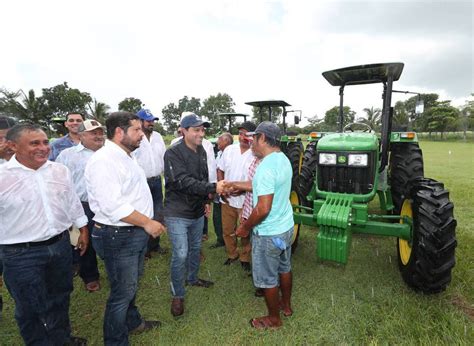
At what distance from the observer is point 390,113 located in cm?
357

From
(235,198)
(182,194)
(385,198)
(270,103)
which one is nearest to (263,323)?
(182,194)

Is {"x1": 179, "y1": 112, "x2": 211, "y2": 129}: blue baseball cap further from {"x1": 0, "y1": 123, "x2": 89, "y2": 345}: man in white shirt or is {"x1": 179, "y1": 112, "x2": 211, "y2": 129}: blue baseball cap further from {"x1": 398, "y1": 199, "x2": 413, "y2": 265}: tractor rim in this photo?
{"x1": 398, "y1": 199, "x2": 413, "y2": 265}: tractor rim

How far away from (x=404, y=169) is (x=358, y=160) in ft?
3.73

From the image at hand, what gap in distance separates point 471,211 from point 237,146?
15.9 ft

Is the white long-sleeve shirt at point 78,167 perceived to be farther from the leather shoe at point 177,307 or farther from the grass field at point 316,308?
the leather shoe at point 177,307

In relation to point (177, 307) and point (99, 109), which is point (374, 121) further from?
point (99, 109)

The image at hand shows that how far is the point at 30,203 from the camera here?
200 cm

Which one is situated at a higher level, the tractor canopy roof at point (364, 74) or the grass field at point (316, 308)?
the tractor canopy roof at point (364, 74)

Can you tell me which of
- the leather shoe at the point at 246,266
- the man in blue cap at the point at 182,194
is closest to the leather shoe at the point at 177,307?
the man in blue cap at the point at 182,194

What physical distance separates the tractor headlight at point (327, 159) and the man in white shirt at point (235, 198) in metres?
0.88

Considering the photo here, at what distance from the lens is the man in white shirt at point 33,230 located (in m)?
1.96

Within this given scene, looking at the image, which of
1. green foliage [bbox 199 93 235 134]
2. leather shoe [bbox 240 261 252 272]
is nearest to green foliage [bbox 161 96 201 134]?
green foliage [bbox 199 93 235 134]

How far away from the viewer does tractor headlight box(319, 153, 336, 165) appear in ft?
12.0

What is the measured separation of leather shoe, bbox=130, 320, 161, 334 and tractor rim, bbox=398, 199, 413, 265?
266 centimetres
